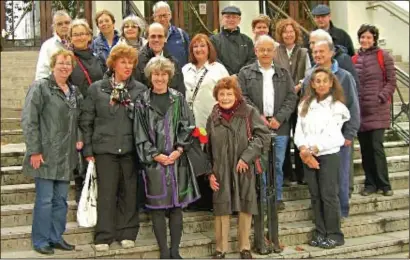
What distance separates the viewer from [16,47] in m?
10.0

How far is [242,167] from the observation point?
4656 millimetres

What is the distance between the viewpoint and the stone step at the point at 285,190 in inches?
205

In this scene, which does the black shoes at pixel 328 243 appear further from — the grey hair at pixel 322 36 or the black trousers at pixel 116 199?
the grey hair at pixel 322 36

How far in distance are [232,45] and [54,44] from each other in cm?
189

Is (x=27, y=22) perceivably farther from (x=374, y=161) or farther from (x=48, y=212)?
(x=374, y=161)

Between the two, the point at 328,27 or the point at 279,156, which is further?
the point at 328,27

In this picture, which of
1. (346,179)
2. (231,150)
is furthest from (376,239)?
(231,150)

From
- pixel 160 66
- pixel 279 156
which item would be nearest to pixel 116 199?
pixel 160 66

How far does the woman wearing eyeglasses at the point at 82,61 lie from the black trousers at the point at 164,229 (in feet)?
2.70

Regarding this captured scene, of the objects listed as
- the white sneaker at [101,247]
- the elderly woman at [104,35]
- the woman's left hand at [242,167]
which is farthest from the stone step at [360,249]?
the elderly woman at [104,35]

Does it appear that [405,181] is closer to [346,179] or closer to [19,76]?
[346,179]

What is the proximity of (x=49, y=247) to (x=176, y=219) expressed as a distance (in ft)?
3.67

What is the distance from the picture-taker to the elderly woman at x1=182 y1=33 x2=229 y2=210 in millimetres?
5172

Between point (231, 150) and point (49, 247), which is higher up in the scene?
point (231, 150)
